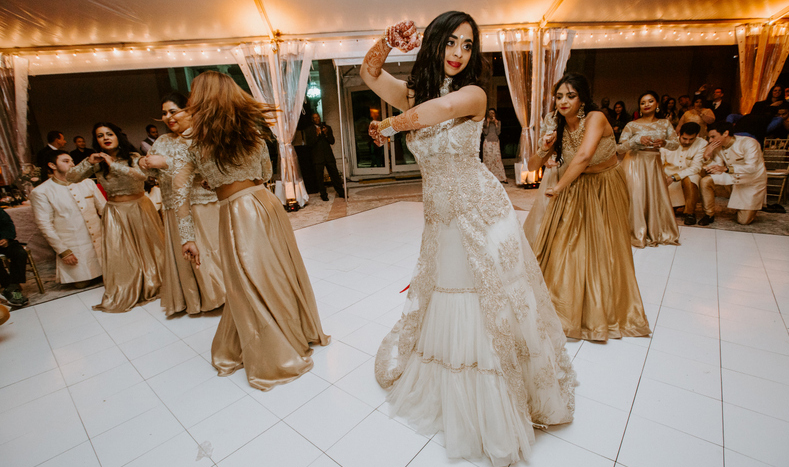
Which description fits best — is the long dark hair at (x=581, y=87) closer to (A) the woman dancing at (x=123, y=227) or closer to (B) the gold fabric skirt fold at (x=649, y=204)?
(B) the gold fabric skirt fold at (x=649, y=204)

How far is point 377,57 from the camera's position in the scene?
1.34m

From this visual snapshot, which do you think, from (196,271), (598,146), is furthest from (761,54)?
(196,271)

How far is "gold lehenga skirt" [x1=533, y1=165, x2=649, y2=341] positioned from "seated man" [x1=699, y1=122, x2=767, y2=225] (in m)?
3.61

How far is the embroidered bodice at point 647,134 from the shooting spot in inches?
156

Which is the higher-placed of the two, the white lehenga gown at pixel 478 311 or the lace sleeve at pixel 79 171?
the lace sleeve at pixel 79 171

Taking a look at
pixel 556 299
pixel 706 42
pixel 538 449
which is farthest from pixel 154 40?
pixel 706 42

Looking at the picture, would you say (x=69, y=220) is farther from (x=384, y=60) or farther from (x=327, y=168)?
(x=327, y=168)

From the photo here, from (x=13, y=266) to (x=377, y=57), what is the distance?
14.6ft

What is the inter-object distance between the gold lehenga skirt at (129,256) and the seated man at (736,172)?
6.75 meters

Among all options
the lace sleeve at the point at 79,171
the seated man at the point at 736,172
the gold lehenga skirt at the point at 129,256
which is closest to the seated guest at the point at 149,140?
the lace sleeve at the point at 79,171

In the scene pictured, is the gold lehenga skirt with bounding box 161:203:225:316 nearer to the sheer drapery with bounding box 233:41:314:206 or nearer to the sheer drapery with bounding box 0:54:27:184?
the sheer drapery with bounding box 233:41:314:206

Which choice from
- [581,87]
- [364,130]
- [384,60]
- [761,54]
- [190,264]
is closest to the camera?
[384,60]

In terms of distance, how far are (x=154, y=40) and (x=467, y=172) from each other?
6.76 m

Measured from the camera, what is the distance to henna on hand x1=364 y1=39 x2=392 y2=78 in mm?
1313
